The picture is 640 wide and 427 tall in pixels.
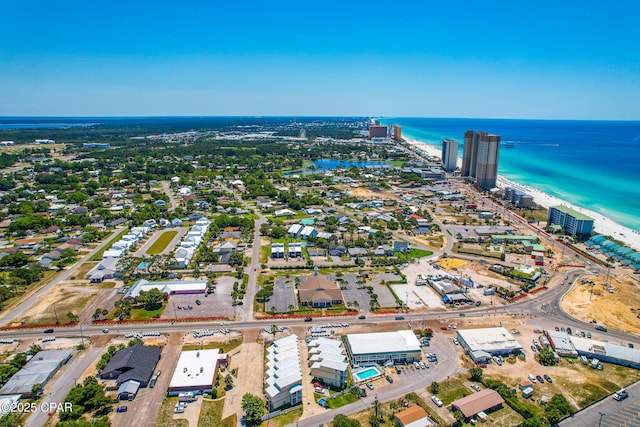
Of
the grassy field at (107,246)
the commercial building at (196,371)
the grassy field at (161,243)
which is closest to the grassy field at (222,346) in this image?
the commercial building at (196,371)

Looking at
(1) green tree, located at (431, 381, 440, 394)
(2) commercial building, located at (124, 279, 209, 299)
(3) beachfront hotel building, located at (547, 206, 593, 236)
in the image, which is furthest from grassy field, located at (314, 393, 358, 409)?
(3) beachfront hotel building, located at (547, 206, 593, 236)

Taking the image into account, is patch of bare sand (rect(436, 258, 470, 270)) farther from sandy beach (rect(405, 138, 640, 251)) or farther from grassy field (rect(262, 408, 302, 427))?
grassy field (rect(262, 408, 302, 427))

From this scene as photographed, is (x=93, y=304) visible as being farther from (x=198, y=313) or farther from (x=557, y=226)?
(x=557, y=226)

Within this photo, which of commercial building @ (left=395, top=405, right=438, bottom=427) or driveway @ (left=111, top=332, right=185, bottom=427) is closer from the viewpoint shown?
commercial building @ (left=395, top=405, right=438, bottom=427)

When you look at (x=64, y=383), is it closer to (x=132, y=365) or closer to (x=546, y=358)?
(x=132, y=365)

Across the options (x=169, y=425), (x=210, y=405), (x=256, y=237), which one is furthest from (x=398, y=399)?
(x=256, y=237)
